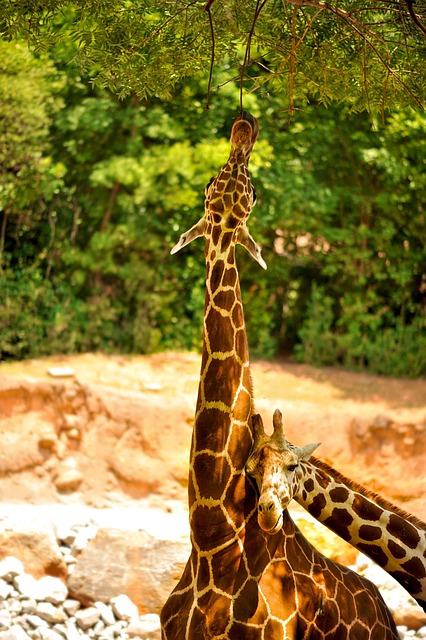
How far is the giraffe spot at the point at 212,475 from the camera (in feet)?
8.70

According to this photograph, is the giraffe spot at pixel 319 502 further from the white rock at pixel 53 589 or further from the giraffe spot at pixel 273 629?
the white rock at pixel 53 589

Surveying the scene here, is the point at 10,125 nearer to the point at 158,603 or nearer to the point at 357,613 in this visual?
the point at 158,603

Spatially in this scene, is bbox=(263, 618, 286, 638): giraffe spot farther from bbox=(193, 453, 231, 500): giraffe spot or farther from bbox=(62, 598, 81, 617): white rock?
bbox=(62, 598, 81, 617): white rock

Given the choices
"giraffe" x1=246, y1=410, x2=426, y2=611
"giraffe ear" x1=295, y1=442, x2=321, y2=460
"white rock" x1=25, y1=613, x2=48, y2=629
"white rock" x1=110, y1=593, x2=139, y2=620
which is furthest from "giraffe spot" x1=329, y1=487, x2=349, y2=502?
"white rock" x1=25, y1=613, x2=48, y2=629

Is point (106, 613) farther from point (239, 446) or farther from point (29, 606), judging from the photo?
point (239, 446)

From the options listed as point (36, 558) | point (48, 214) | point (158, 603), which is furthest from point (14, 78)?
point (158, 603)

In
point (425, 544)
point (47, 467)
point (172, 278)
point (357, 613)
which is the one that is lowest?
point (47, 467)

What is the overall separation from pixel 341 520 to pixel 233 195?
3.85 ft

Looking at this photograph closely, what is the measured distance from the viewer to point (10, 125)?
8133 millimetres

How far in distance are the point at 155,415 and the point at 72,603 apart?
217 cm

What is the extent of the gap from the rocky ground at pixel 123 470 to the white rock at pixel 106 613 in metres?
0.01

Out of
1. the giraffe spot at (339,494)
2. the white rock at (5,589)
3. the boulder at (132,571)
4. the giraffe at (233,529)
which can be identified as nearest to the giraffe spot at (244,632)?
the giraffe at (233,529)

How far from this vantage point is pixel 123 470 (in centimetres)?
689

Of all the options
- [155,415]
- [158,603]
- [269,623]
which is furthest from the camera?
[155,415]
